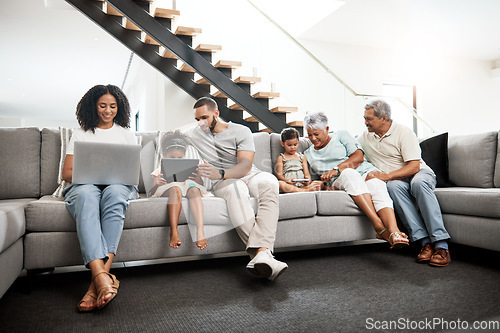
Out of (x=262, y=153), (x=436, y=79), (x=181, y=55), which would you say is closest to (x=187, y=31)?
(x=181, y=55)

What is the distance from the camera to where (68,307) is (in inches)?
62.1

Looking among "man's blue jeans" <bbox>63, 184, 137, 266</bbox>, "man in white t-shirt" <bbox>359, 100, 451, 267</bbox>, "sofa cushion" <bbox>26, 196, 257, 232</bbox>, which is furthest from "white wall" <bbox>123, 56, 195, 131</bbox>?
"man's blue jeans" <bbox>63, 184, 137, 266</bbox>

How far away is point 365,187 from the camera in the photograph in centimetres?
240

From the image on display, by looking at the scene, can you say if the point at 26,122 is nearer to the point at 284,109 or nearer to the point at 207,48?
the point at 207,48

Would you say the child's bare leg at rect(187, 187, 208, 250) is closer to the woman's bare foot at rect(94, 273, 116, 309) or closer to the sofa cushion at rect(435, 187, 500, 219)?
the woman's bare foot at rect(94, 273, 116, 309)

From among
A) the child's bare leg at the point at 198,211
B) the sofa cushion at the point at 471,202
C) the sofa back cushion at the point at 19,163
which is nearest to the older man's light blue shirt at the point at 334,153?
the sofa cushion at the point at 471,202

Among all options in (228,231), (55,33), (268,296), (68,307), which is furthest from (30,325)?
(55,33)

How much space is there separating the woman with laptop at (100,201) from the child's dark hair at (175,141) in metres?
0.20

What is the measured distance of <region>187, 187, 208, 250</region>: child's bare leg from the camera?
2006mm

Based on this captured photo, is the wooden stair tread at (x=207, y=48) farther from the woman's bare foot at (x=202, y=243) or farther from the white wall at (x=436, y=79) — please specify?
the woman's bare foot at (x=202, y=243)

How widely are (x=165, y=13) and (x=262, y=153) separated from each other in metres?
2.39

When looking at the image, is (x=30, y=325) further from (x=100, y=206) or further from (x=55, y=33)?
(x=55, y=33)

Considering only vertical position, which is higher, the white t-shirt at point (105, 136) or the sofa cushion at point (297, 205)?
the white t-shirt at point (105, 136)

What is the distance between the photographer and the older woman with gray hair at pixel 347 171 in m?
2.28
